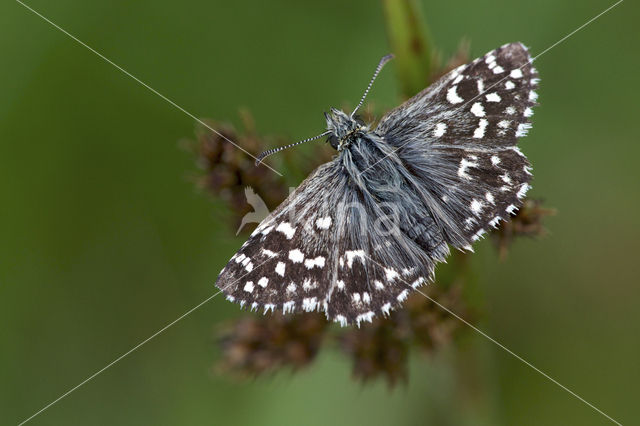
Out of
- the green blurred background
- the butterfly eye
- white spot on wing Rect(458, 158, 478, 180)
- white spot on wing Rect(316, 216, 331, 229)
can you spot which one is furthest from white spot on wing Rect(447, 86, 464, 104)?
the green blurred background

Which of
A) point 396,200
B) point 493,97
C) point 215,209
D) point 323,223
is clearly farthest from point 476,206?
point 215,209

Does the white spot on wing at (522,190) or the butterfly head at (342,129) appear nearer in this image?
the white spot on wing at (522,190)

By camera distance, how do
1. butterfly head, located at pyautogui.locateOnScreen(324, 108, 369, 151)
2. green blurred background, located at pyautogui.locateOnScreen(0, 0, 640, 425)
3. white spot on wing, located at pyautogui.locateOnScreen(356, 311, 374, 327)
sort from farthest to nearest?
1. green blurred background, located at pyautogui.locateOnScreen(0, 0, 640, 425)
2. butterfly head, located at pyautogui.locateOnScreen(324, 108, 369, 151)
3. white spot on wing, located at pyautogui.locateOnScreen(356, 311, 374, 327)

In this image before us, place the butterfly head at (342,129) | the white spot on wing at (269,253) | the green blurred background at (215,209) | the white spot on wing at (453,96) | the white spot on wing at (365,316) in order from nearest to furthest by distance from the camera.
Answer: the white spot on wing at (365,316) < the white spot on wing at (269,253) < the white spot on wing at (453,96) < the butterfly head at (342,129) < the green blurred background at (215,209)

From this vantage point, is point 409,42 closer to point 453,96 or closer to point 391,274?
point 453,96

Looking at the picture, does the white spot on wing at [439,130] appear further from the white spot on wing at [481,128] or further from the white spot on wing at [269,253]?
the white spot on wing at [269,253]

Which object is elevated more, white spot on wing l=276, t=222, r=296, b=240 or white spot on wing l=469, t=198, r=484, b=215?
white spot on wing l=469, t=198, r=484, b=215

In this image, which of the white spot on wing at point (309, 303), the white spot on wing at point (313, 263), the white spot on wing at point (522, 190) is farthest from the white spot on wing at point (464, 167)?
the white spot on wing at point (309, 303)

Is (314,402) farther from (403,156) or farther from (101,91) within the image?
(101,91)

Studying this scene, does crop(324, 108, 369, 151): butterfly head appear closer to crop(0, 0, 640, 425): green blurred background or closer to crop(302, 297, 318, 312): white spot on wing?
crop(302, 297, 318, 312): white spot on wing
